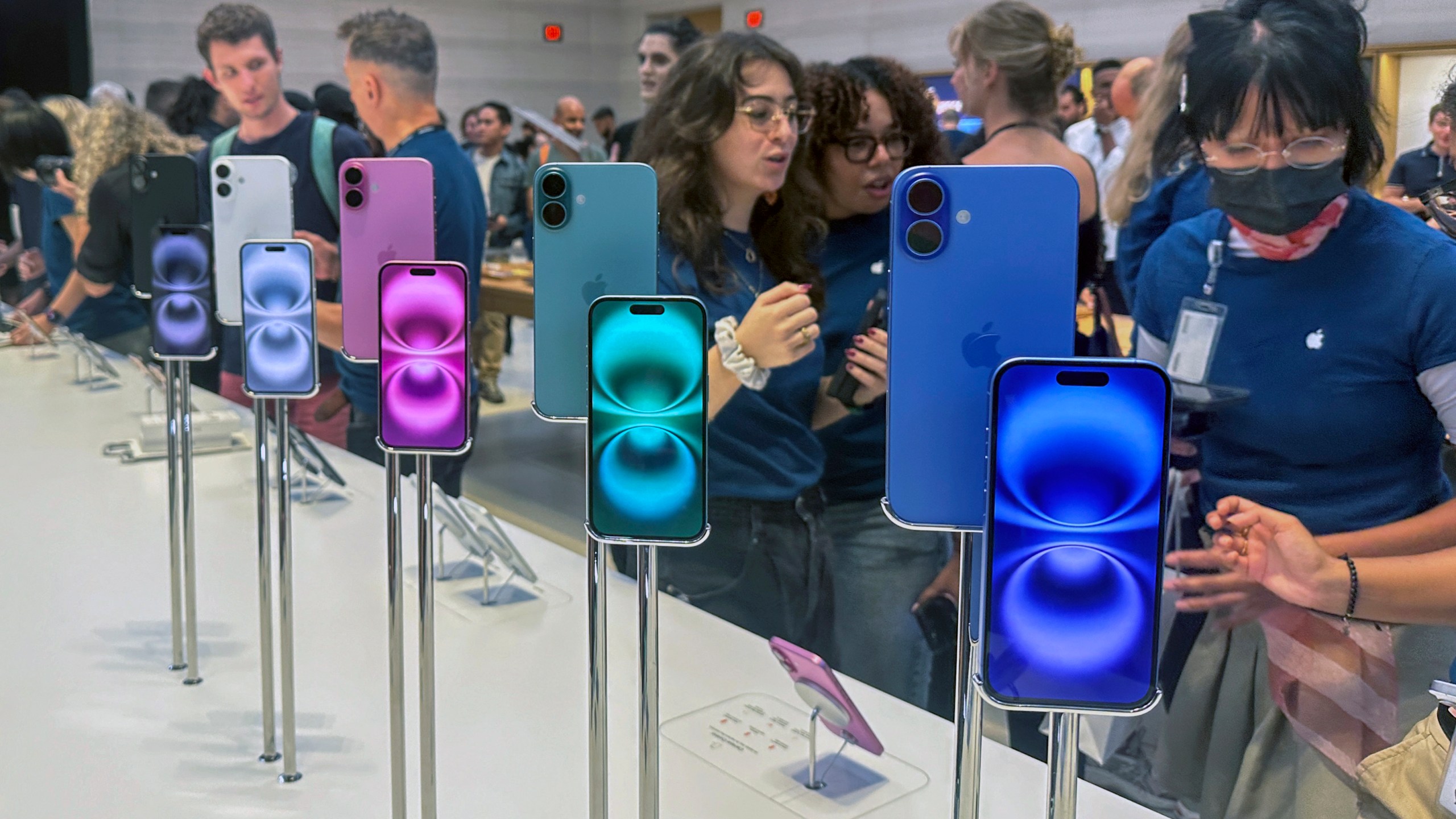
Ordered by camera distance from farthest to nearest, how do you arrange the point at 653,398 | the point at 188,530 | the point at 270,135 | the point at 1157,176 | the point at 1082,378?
the point at 270,135 < the point at 1157,176 < the point at 188,530 < the point at 653,398 < the point at 1082,378

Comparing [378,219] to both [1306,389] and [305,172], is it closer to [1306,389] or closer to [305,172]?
[1306,389]

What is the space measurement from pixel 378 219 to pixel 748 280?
0.78 metres

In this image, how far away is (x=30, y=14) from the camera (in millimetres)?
7387

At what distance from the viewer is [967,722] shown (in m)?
0.68

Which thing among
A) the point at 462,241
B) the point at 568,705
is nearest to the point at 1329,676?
the point at 568,705

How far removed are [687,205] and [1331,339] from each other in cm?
86

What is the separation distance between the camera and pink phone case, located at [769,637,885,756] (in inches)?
39.4

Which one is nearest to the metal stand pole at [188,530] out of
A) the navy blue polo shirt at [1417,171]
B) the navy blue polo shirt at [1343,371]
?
the navy blue polo shirt at [1343,371]

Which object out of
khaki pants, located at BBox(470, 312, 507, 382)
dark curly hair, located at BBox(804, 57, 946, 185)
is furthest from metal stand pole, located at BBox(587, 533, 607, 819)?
khaki pants, located at BBox(470, 312, 507, 382)

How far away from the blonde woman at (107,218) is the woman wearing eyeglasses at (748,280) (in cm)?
130

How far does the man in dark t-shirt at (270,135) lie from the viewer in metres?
2.74

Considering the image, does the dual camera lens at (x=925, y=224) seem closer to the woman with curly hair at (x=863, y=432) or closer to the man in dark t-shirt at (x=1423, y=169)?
the man in dark t-shirt at (x=1423, y=169)

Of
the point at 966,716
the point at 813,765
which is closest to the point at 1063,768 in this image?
the point at 966,716

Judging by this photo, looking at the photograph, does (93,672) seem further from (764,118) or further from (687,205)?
(764,118)
